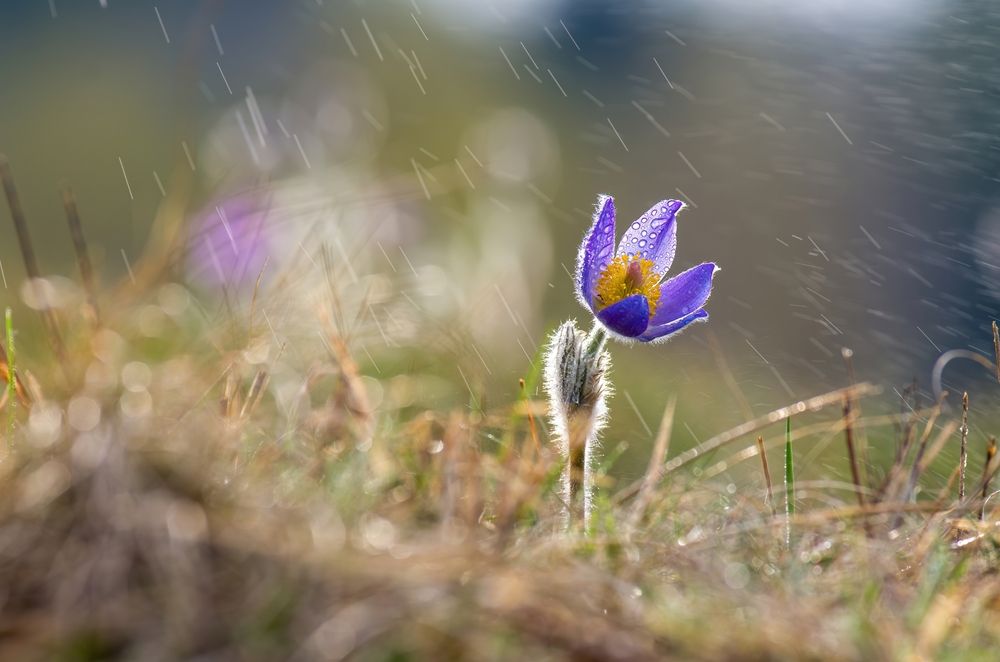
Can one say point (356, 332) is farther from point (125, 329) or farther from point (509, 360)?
point (509, 360)

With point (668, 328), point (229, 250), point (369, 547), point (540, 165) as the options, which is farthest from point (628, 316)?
point (540, 165)

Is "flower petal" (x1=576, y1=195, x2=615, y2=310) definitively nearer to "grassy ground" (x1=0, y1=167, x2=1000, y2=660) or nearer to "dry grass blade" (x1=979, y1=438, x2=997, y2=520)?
"grassy ground" (x1=0, y1=167, x2=1000, y2=660)

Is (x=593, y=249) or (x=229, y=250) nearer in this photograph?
(x=593, y=249)

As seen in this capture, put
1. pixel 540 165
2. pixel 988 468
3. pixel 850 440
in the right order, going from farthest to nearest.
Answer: pixel 540 165 < pixel 850 440 < pixel 988 468

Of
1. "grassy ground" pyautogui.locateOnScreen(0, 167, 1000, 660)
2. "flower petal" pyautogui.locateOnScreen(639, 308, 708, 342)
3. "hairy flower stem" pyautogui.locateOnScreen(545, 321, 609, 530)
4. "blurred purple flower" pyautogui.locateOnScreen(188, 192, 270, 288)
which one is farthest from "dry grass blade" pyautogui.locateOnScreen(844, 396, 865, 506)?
"blurred purple flower" pyautogui.locateOnScreen(188, 192, 270, 288)

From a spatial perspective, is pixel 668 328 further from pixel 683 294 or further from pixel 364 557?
pixel 364 557

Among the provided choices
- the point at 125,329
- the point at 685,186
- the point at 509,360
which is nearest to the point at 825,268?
the point at 685,186

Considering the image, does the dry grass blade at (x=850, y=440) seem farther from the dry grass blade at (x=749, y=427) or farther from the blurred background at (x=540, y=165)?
the blurred background at (x=540, y=165)
